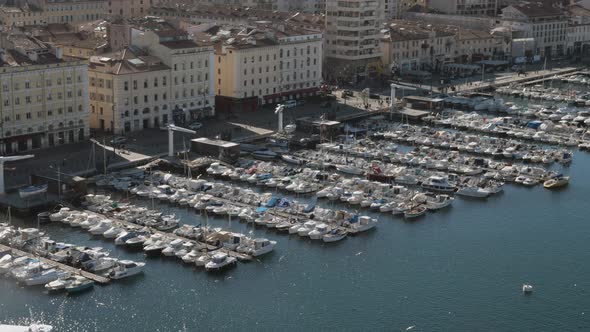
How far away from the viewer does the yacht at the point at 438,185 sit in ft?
205

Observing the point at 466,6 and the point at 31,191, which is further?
the point at 466,6

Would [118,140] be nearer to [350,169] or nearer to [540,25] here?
[350,169]

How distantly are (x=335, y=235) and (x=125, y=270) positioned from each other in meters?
11.8

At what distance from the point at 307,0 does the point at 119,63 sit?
58.2 m

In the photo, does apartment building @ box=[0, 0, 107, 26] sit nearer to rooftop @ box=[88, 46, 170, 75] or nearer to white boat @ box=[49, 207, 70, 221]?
rooftop @ box=[88, 46, 170, 75]

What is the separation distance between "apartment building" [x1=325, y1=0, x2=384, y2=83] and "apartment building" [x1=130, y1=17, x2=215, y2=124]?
2298 cm

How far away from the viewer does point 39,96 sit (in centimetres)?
6656

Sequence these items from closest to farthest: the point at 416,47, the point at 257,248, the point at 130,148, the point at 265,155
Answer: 1. the point at 257,248
2. the point at 130,148
3. the point at 265,155
4. the point at 416,47

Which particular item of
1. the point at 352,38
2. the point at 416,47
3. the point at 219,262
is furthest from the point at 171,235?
the point at 416,47

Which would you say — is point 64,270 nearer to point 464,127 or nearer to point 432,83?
point 464,127

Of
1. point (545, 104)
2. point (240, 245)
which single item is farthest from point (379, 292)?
point (545, 104)

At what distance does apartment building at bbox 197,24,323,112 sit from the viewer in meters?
82.4

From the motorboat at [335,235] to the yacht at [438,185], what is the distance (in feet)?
35.5

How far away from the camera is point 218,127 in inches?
3012
